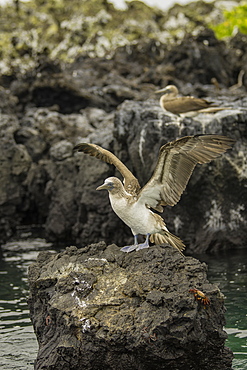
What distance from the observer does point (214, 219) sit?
14633 millimetres

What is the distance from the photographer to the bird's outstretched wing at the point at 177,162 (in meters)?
7.54

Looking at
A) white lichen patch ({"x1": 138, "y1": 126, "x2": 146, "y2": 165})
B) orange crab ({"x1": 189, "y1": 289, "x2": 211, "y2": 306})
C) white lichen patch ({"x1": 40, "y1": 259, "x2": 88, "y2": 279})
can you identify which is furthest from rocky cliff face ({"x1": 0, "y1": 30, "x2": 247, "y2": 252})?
orange crab ({"x1": 189, "y1": 289, "x2": 211, "y2": 306})

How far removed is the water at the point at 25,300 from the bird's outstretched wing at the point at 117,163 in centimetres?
176

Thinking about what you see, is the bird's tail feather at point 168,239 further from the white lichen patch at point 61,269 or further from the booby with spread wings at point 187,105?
the booby with spread wings at point 187,105

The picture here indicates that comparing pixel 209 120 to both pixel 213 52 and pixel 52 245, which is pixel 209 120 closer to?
pixel 52 245

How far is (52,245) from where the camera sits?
632 inches

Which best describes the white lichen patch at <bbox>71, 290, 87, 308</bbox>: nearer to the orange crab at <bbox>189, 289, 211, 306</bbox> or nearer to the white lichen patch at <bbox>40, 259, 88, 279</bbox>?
the white lichen patch at <bbox>40, 259, 88, 279</bbox>

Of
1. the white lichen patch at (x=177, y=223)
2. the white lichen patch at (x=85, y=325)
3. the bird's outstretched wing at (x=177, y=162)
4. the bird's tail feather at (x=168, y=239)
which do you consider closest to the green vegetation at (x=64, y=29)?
the white lichen patch at (x=177, y=223)

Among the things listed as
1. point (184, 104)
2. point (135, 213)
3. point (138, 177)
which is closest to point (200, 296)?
point (135, 213)

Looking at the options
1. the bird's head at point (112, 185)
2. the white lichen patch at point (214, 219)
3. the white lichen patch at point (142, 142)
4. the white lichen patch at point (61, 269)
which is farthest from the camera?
the white lichen patch at point (142, 142)

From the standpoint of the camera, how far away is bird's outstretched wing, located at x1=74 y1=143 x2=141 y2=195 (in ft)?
27.8

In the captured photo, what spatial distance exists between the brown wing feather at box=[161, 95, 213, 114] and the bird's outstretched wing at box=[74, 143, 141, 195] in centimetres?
563

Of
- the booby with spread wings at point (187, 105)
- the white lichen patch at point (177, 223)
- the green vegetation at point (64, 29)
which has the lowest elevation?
the white lichen patch at point (177, 223)

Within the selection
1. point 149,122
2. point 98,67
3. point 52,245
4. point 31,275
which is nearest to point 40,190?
point 52,245
